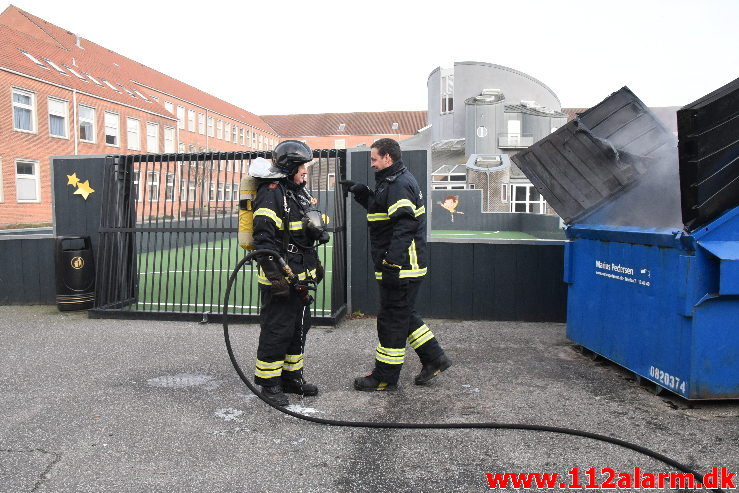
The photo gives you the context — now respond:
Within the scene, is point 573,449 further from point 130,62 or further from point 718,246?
point 130,62

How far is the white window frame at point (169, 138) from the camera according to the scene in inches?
1411

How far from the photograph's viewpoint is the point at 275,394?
4.18 m

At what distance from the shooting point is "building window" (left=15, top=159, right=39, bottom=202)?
80.5 ft

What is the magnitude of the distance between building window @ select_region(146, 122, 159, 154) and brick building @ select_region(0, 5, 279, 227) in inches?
2.4

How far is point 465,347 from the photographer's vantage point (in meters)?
5.88

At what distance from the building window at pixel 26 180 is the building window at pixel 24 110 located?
153cm

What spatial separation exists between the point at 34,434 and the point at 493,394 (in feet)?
10.8

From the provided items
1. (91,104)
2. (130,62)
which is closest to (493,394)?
(91,104)

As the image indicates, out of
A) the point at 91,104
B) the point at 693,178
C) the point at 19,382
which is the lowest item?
the point at 19,382

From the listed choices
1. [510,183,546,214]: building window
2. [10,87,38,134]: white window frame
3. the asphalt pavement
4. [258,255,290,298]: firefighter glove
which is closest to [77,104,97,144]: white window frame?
[10,87,38,134]: white window frame

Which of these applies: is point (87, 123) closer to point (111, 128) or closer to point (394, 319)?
point (111, 128)

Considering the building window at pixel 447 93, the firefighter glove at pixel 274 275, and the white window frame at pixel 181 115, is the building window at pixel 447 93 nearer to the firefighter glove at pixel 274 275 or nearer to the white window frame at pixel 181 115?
the white window frame at pixel 181 115

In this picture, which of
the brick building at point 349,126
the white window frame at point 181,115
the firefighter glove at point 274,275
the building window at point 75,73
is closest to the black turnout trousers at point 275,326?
the firefighter glove at point 274,275

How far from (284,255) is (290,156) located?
74cm
